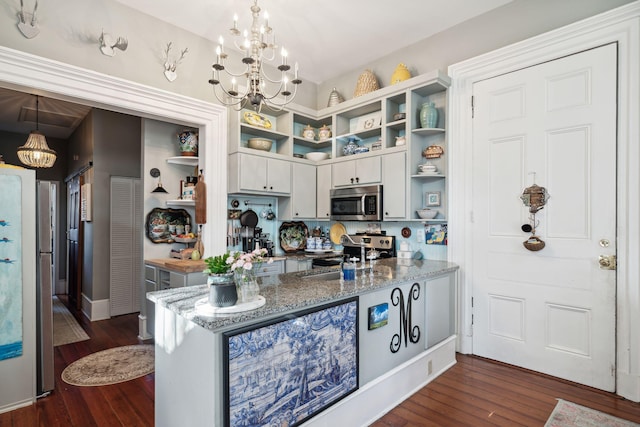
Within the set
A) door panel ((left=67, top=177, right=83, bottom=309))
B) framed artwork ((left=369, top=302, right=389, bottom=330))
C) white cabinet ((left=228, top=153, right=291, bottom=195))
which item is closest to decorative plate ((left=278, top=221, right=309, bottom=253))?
white cabinet ((left=228, top=153, right=291, bottom=195))

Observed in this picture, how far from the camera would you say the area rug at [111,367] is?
2797mm

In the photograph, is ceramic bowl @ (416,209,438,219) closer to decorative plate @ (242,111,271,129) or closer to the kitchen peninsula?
the kitchen peninsula

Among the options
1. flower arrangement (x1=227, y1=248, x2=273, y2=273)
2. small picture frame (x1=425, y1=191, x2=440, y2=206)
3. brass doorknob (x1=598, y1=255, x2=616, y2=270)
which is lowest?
brass doorknob (x1=598, y1=255, x2=616, y2=270)

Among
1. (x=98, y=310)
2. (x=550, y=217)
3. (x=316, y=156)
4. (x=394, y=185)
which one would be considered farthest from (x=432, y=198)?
(x=98, y=310)

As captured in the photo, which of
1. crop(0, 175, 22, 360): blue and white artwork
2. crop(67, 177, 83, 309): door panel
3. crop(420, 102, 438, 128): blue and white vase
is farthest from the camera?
crop(67, 177, 83, 309): door panel

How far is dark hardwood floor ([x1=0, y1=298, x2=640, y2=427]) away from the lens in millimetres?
2201

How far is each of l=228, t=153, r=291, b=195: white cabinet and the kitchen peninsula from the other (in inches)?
56.4

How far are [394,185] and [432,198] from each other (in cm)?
40

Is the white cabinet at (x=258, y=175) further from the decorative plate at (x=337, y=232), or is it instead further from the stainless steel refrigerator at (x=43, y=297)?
the stainless steel refrigerator at (x=43, y=297)

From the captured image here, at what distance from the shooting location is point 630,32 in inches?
94.8

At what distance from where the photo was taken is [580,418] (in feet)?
7.13

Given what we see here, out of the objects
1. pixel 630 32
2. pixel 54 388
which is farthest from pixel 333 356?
pixel 630 32

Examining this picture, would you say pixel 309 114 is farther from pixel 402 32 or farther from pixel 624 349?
→ pixel 624 349

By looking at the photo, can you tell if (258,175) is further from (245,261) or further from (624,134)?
(624,134)
